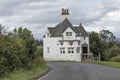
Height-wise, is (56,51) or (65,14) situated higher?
(65,14)

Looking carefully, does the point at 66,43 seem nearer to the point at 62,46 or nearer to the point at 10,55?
the point at 62,46

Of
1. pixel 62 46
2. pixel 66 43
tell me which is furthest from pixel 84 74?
pixel 62 46

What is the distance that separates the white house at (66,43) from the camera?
85.9m

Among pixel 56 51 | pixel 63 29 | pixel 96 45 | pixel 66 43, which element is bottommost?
pixel 56 51

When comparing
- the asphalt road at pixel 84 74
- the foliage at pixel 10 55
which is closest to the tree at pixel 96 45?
the asphalt road at pixel 84 74

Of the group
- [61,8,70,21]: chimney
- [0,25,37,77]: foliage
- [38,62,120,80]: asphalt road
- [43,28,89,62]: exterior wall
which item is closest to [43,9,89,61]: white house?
[43,28,89,62]: exterior wall

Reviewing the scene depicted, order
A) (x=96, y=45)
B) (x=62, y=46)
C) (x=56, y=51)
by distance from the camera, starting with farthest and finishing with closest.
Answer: (x=96, y=45) → (x=62, y=46) → (x=56, y=51)

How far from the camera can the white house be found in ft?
282

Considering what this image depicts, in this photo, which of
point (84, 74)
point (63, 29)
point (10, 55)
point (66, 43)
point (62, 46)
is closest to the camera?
point (10, 55)

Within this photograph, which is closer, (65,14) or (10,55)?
(10,55)

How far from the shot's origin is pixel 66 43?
8650 cm

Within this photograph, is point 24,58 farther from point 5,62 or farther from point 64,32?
point 64,32

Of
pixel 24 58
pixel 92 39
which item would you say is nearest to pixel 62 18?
pixel 92 39

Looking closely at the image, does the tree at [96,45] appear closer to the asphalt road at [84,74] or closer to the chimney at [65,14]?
the chimney at [65,14]
